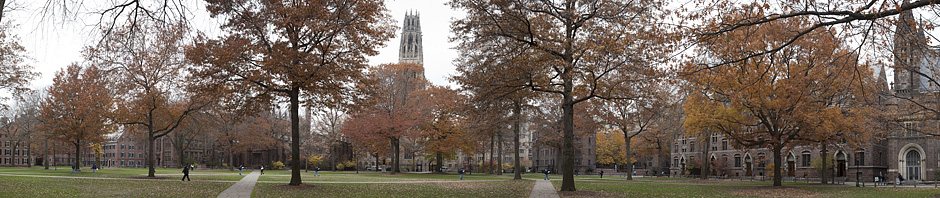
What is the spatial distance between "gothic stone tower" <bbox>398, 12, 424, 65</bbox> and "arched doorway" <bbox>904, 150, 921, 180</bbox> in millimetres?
97306

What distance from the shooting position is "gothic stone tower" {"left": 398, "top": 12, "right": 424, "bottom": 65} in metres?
134

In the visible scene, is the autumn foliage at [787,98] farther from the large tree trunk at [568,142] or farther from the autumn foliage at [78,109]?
the autumn foliage at [78,109]

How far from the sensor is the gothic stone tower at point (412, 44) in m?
134

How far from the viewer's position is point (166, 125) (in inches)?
1389

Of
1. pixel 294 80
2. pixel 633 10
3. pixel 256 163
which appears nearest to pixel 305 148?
pixel 256 163

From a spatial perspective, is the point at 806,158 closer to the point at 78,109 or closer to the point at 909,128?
the point at 909,128

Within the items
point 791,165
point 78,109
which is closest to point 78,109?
point 78,109

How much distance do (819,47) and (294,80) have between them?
20666 millimetres

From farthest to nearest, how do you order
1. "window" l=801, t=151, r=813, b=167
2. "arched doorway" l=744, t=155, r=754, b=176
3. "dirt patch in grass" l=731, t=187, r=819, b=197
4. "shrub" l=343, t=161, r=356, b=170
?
"shrub" l=343, t=161, r=356, b=170
"arched doorway" l=744, t=155, r=754, b=176
"window" l=801, t=151, r=813, b=167
"dirt patch in grass" l=731, t=187, r=819, b=197

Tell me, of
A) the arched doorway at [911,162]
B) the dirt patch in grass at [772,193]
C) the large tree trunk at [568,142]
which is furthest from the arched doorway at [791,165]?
the large tree trunk at [568,142]

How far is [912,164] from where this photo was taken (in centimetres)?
4675

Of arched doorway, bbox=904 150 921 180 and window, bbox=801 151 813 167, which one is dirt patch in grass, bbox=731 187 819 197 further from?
window, bbox=801 151 813 167

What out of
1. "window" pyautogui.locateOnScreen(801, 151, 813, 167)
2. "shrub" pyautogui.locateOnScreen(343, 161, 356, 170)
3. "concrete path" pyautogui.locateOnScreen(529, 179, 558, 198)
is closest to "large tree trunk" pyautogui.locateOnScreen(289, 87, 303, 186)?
"concrete path" pyautogui.locateOnScreen(529, 179, 558, 198)

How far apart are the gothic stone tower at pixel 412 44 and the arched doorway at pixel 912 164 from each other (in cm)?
9731
